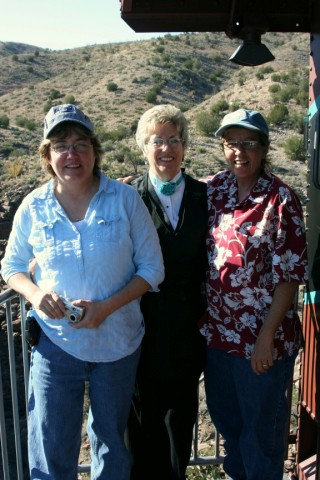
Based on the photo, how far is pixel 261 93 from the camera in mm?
37719

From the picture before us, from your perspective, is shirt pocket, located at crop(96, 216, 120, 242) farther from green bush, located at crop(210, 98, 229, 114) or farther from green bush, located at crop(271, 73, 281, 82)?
green bush, located at crop(271, 73, 281, 82)

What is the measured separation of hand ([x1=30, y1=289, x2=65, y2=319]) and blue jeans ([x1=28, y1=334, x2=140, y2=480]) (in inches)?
9.0

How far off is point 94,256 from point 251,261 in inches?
30.7

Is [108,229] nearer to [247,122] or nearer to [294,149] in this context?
[247,122]

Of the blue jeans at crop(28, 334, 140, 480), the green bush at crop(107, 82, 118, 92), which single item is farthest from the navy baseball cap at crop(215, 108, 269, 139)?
the green bush at crop(107, 82, 118, 92)

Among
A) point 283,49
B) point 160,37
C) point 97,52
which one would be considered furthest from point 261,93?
point 97,52

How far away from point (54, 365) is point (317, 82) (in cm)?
208

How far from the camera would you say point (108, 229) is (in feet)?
9.34

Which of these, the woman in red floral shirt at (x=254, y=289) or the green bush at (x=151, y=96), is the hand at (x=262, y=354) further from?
the green bush at (x=151, y=96)

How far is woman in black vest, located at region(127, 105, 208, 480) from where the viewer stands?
3195mm

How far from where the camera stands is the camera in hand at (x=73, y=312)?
271 cm

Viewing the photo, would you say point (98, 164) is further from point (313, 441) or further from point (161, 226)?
point (313, 441)

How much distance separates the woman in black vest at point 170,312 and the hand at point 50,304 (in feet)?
2.05

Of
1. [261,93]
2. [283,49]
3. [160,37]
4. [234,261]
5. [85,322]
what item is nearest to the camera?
[85,322]
